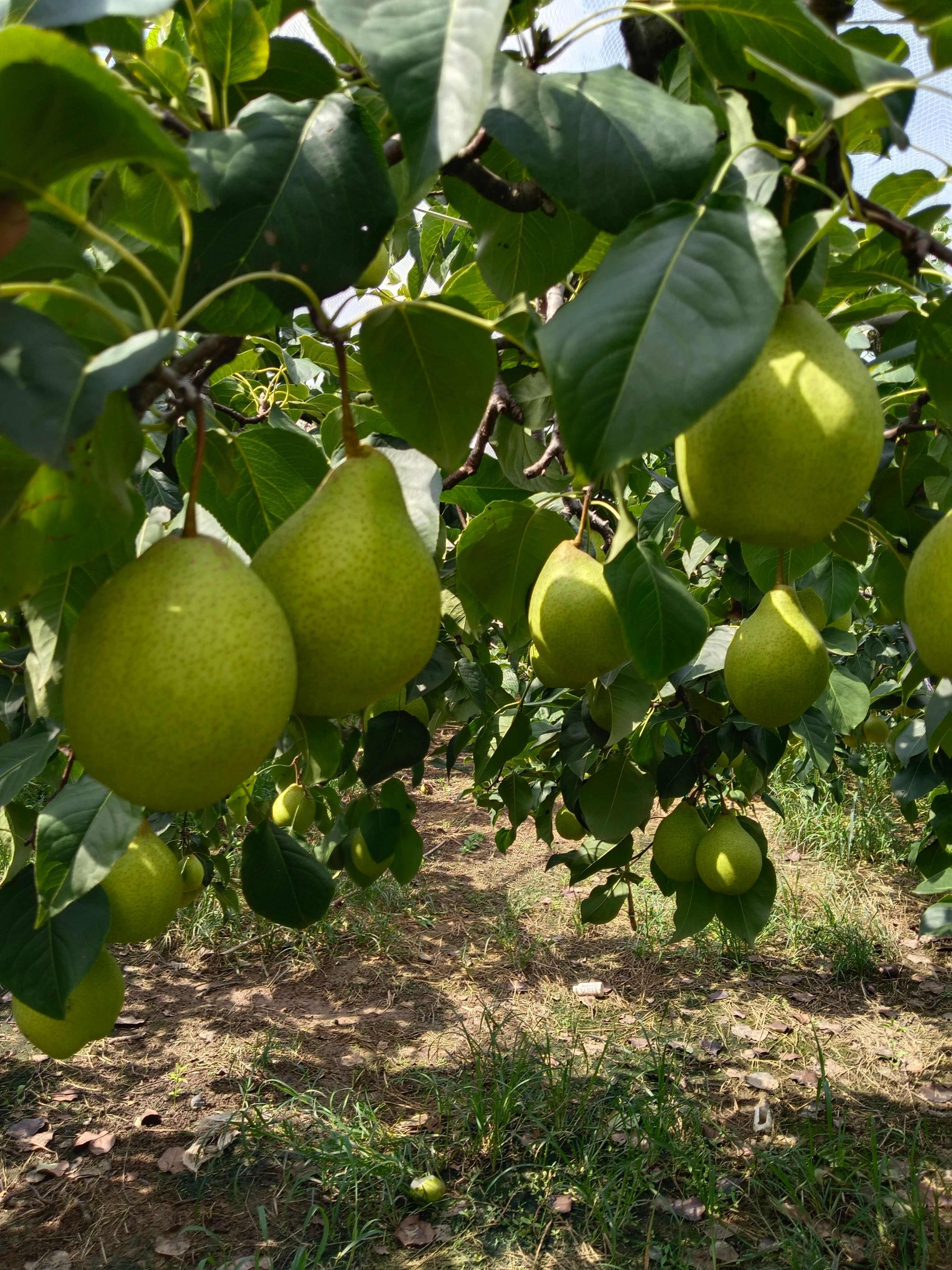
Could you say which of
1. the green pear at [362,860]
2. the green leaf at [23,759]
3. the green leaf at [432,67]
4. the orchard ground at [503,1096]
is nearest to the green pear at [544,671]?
the green leaf at [23,759]

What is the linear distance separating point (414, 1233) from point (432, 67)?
9.33 ft

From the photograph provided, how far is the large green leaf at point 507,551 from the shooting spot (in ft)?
4.29

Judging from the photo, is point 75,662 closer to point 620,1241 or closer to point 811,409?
point 811,409

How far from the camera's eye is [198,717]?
0.57 meters

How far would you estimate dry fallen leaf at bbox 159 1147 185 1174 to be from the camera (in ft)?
9.57

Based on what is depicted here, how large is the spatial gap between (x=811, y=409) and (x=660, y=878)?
190 cm

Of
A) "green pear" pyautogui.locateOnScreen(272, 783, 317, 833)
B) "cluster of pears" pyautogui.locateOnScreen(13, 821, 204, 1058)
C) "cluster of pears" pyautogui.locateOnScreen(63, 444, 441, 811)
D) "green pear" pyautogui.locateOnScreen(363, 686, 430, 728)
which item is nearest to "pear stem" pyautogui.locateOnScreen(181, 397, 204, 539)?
"cluster of pears" pyautogui.locateOnScreen(63, 444, 441, 811)

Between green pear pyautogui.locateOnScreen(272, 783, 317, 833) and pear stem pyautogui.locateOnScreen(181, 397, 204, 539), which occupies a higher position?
pear stem pyautogui.locateOnScreen(181, 397, 204, 539)

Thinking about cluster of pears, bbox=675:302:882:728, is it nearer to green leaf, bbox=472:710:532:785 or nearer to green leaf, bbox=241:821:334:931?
green leaf, bbox=241:821:334:931

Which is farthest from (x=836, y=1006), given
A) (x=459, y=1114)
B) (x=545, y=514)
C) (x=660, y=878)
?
(x=545, y=514)

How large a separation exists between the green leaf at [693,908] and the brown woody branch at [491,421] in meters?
1.15

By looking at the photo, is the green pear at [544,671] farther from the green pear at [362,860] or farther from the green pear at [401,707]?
the green pear at [362,860]

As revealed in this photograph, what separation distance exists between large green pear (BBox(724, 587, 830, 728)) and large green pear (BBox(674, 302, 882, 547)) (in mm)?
667

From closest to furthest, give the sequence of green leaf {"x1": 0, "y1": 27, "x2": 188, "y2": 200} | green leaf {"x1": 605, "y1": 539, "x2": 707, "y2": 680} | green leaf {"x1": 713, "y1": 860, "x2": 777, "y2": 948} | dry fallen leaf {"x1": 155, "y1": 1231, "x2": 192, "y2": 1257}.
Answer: green leaf {"x1": 0, "y1": 27, "x2": 188, "y2": 200} → green leaf {"x1": 605, "y1": 539, "x2": 707, "y2": 680} → green leaf {"x1": 713, "y1": 860, "x2": 777, "y2": 948} → dry fallen leaf {"x1": 155, "y1": 1231, "x2": 192, "y2": 1257}
